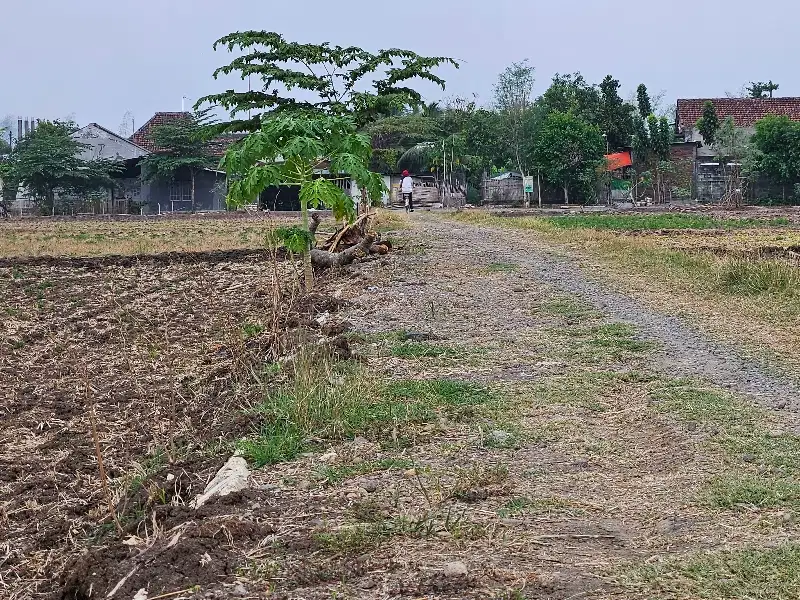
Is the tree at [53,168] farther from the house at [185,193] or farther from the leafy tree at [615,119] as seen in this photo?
the leafy tree at [615,119]

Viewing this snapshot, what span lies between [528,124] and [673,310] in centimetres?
3632

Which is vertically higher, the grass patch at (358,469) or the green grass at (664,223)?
the green grass at (664,223)

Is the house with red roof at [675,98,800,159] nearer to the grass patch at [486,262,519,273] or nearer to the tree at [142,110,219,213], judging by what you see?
the tree at [142,110,219,213]

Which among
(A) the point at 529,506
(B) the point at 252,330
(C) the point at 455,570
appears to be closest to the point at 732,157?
(B) the point at 252,330

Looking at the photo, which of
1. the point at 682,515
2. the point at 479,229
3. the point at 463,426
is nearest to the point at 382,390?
the point at 463,426

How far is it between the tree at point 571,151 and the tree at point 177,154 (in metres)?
15.4

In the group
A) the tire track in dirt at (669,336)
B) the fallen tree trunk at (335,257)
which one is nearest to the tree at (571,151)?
the tire track in dirt at (669,336)

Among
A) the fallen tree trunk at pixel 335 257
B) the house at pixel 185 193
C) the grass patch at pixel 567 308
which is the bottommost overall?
the grass patch at pixel 567 308

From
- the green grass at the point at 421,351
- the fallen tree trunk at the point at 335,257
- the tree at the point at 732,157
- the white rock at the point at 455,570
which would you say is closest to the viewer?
the white rock at the point at 455,570

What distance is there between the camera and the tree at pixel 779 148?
37688mm

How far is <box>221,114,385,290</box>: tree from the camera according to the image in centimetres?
1015

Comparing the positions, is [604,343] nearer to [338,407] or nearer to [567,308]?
[567,308]

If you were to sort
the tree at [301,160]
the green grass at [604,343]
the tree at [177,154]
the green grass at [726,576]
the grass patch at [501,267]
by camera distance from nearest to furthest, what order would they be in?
the green grass at [726,576], the green grass at [604,343], the tree at [301,160], the grass patch at [501,267], the tree at [177,154]

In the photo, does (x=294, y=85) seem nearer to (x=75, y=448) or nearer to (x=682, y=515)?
(x=75, y=448)
